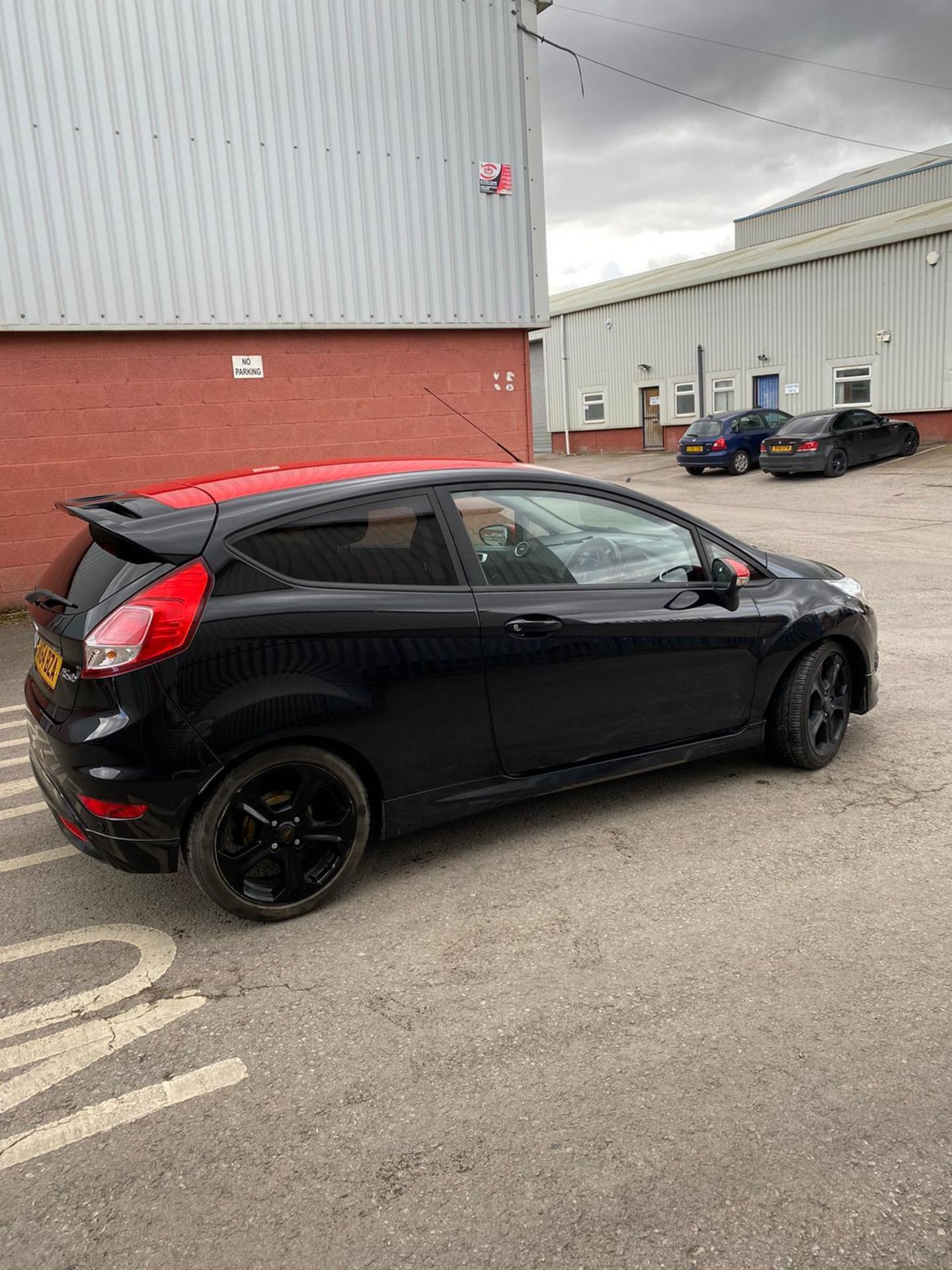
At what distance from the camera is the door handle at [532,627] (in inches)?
147

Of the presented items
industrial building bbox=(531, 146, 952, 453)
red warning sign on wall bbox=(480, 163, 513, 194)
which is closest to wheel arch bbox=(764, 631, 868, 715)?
red warning sign on wall bbox=(480, 163, 513, 194)

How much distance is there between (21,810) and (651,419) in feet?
102

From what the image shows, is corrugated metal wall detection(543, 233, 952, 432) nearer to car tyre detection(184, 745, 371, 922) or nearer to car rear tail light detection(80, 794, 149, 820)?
car tyre detection(184, 745, 371, 922)

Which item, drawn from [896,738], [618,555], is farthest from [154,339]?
[896,738]

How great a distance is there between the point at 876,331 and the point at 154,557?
87.8 feet

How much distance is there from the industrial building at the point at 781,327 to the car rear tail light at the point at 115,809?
654 inches

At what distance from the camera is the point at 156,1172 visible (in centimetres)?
230

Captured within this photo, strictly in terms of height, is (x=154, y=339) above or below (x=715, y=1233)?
above

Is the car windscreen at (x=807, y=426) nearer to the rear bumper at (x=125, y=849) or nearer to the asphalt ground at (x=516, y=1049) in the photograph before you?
the asphalt ground at (x=516, y=1049)

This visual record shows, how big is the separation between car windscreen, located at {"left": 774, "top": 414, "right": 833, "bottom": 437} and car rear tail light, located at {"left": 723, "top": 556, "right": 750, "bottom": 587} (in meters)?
18.9

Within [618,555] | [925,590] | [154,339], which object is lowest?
[925,590]

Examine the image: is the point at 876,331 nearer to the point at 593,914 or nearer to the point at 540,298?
the point at 540,298

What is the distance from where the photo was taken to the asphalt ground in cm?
212

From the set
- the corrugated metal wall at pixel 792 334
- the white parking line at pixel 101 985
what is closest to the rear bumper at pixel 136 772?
the white parking line at pixel 101 985
